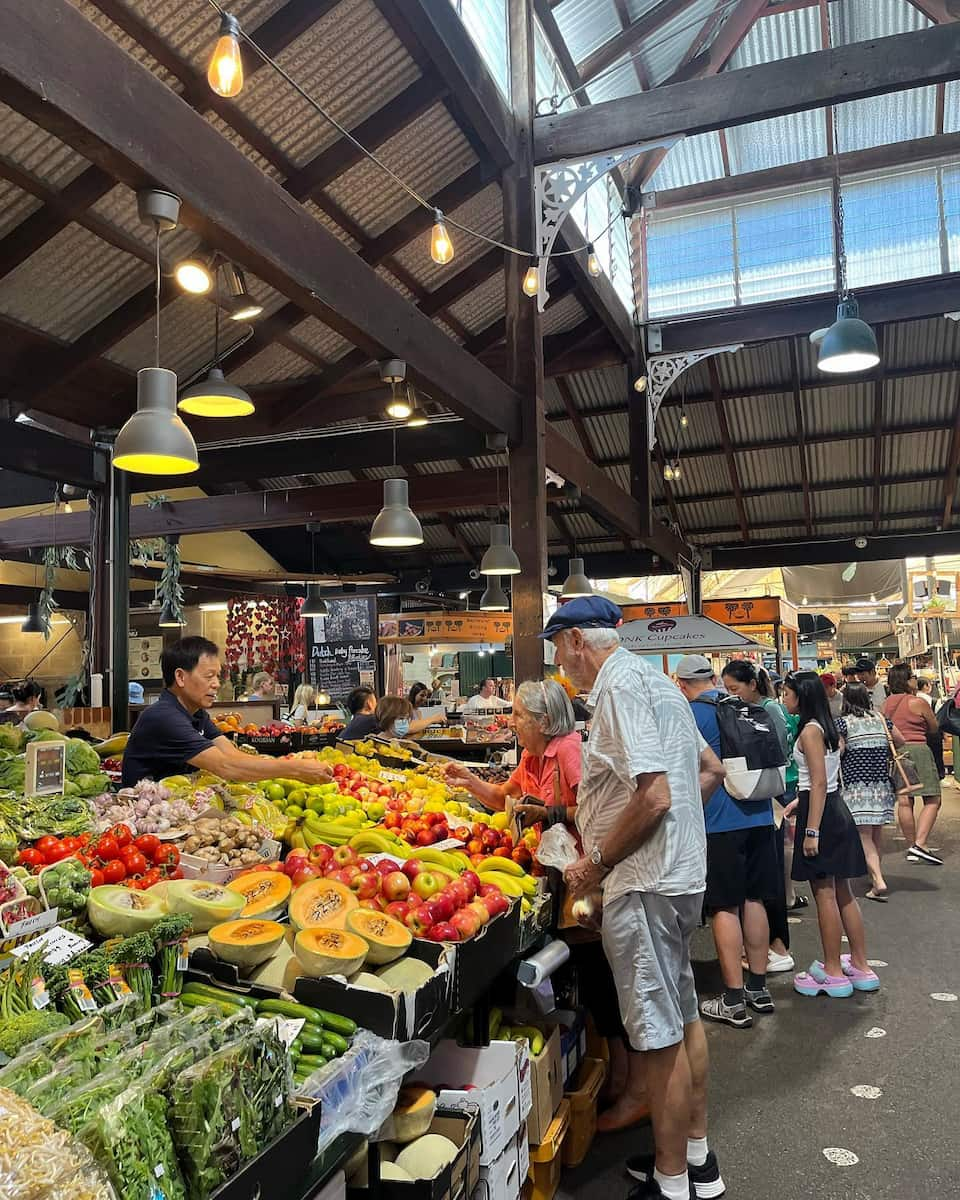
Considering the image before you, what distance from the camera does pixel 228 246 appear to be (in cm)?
363

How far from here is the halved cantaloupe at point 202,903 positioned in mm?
2312

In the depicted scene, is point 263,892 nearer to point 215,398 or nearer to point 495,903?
point 495,903

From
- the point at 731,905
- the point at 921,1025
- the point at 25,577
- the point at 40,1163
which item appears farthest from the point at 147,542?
the point at 40,1163

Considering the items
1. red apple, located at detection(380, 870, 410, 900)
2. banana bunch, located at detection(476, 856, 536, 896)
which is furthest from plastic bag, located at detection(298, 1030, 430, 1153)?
banana bunch, located at detection(476, 856, 536, 896)

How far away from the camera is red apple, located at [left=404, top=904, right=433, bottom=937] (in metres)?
2.58

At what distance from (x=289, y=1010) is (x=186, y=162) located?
9.56ft

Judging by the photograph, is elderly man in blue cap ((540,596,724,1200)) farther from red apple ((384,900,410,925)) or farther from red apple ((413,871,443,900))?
red apple ((384,900,410,925))

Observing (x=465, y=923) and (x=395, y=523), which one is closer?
(x=465, y=923)

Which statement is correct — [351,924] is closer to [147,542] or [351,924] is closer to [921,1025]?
[921,1025]

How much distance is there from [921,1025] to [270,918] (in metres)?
3.39

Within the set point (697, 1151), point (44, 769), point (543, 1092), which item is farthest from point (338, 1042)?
point (44, 769)

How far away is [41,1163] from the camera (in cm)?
127

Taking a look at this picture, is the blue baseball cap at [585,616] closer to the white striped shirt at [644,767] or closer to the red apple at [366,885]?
the white striped shirt at [644,767]

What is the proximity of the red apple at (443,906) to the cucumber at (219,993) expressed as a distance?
0.73 metres
